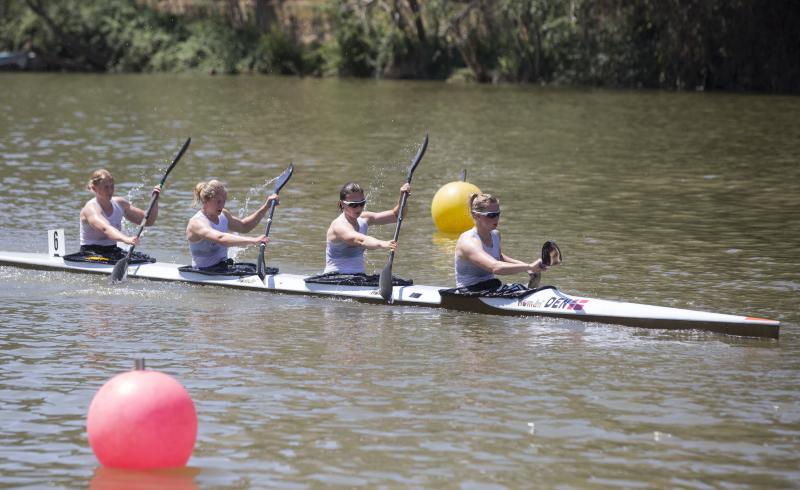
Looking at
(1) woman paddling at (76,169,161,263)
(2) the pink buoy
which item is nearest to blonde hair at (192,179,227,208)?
(1) woman paddling at (76,169,161,263)

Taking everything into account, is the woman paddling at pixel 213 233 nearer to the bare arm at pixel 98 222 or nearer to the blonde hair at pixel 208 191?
the blonde hair at pixel 208 191

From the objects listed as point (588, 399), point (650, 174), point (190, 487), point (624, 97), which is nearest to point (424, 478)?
point (190, 487)

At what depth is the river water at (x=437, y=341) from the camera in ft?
30.9

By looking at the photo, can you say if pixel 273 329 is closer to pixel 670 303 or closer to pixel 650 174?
pixel 670 303

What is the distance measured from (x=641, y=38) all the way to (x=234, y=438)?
4108cm

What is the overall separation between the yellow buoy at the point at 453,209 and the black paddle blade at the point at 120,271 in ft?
18.6

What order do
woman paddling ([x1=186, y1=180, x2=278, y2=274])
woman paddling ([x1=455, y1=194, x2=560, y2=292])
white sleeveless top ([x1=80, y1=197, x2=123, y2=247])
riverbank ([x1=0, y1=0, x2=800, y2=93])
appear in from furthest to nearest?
riverbank ([x1=0, y1=0, x2=800, y2=93])
white sleeveless top ([x1=80, y1=197, x2=123, y2=247])
woman paddling ([x1=186, y1=180, x2=278, y2=274])
woman paddling ([x1=455, y1=194, x2=560, y2=292])

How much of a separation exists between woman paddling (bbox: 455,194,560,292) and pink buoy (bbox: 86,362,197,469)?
231 inches

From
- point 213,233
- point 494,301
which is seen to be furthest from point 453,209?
point 494,301

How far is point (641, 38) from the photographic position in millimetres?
48688

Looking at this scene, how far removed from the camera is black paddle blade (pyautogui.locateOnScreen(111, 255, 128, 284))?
53.4ft

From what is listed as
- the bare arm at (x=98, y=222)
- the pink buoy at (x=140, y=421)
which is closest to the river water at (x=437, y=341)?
the pink buoy at (x=140, y=421)

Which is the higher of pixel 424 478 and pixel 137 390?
pixel 137 390

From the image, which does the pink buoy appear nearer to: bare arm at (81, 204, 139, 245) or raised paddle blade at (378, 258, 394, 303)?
raised paddle blade at (378, 258, 394, 303)
